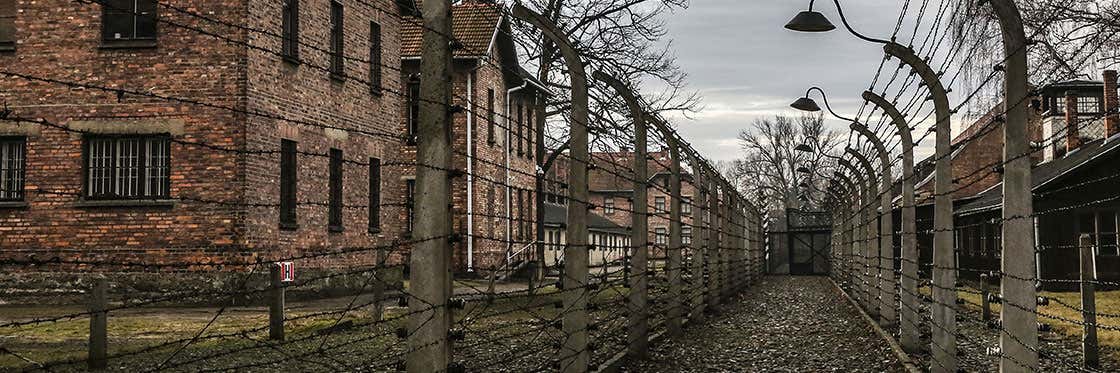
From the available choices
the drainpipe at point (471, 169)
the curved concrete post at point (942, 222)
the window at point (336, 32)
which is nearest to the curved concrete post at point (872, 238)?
the curved concrete post at point (942, 222)

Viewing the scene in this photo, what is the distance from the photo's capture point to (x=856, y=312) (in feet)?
68.9

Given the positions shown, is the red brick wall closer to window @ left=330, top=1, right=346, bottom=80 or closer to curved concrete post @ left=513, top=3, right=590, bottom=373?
window @ left=330, top=1, right=346, bottom=80

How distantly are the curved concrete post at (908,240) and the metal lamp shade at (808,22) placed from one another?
31.8 inches

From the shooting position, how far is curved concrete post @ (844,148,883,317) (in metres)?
16.8

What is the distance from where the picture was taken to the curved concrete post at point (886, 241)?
1419 centimetres

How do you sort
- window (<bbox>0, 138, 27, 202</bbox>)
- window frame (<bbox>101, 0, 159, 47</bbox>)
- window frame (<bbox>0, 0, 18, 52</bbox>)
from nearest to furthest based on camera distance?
window frame (<bbox>101, 0, 159, 47</bbox>)
window frame (<bbox>0, 0, 18, 52</bbox>)
window (<bbox>0, 138, 27, 202</bbox>)

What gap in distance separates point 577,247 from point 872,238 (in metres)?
8.96

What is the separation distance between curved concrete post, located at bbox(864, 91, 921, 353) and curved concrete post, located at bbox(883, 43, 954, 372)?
6.28 feet

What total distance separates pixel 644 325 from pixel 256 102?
10.0 metres

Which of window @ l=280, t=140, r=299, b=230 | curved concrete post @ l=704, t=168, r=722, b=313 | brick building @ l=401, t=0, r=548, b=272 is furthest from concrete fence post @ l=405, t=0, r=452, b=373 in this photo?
brick building @ l=401, t=0, r=548, b=272

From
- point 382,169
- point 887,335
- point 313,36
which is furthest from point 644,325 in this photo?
point 382,169

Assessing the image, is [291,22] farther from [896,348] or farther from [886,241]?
[896,348]

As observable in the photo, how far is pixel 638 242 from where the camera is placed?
11.5 m

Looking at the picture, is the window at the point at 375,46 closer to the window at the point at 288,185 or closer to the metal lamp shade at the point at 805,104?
the window at the point at 288,185
